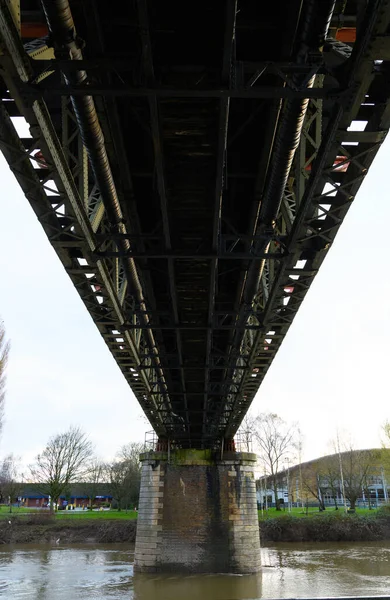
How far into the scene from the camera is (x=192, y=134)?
710 cm

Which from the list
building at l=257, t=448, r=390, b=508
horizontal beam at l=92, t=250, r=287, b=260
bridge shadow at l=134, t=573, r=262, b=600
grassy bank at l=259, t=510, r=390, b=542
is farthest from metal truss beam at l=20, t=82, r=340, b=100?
building at l=257, t=448, r=390, b=508

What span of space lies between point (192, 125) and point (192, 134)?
0.18 m

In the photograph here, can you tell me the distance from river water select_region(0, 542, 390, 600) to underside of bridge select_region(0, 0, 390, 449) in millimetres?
10651

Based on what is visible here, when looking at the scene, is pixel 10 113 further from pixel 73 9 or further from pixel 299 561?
pixel 299 561

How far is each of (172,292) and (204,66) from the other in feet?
19.5

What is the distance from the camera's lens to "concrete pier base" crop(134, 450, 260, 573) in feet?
84.2

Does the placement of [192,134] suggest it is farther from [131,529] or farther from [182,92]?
[131,529]

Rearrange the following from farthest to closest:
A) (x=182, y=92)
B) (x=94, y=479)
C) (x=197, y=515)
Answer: (x=94, y=479) → (x=197, y=515) → (x=182, y=92)

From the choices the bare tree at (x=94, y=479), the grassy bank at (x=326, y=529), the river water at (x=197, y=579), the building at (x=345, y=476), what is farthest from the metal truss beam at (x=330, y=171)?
the bare tree at (x=94, y=479)

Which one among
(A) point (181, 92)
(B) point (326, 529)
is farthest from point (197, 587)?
(B) point (326, 529)

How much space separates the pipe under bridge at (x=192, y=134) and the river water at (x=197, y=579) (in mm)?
9944

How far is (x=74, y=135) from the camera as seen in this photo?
7.34 metres

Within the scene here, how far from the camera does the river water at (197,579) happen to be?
69.0 feet

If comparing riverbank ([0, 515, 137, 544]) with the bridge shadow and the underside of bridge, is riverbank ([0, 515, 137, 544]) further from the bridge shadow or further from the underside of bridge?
the underside of bridge
